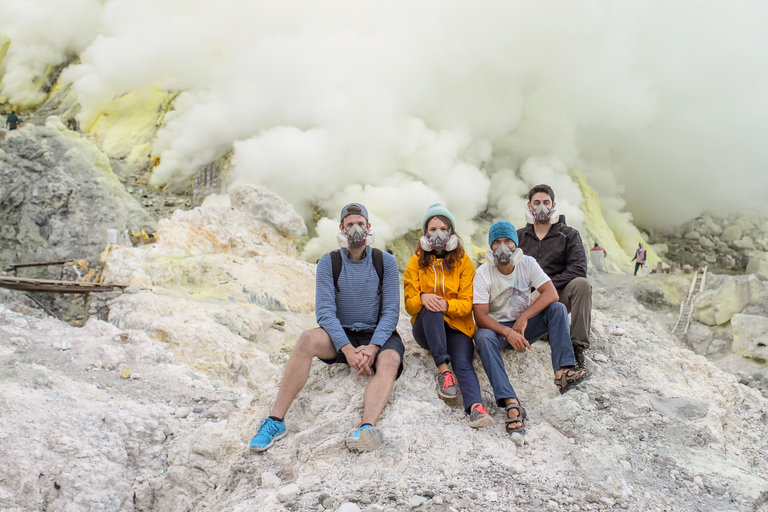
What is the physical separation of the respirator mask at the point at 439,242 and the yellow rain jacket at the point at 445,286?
14 centimetres

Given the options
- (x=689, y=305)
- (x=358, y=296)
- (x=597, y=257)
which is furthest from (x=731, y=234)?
(x=358, y=296)

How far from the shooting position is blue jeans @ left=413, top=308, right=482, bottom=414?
11.2 ft

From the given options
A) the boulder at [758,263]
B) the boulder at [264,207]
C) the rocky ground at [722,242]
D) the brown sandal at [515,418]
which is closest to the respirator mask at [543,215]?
the brown sandal at [515,418]

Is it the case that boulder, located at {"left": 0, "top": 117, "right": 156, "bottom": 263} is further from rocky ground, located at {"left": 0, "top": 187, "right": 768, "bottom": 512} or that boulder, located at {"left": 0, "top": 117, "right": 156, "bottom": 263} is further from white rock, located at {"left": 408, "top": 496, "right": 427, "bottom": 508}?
white rock, located at {"left": 408, "top": 496, "right": 427, "bottom": 508}

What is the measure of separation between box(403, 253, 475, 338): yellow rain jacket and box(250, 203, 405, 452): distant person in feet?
0.39

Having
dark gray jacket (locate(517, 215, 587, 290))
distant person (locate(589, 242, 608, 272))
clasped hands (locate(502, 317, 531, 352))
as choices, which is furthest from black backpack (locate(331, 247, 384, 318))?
distant person (locate(589, 242, 608, 272))

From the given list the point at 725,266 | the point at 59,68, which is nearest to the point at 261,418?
the point at 725,266

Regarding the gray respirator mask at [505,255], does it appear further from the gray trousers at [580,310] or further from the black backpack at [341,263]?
the black backpack at [341,263]

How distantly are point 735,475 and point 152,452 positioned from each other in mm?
4394

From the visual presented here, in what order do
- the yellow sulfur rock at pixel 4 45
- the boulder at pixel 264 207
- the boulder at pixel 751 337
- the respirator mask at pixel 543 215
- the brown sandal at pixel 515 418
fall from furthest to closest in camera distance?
the yellow sulfur rock at pixel 4 45 < the boulder at pixel 264 207 < the boulder at pixel 751 337 < the respirator mask at pixel 543 215 < the brown sandal at pixel 515 418

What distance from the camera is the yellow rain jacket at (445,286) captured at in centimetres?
377

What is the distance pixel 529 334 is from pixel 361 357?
135 cm

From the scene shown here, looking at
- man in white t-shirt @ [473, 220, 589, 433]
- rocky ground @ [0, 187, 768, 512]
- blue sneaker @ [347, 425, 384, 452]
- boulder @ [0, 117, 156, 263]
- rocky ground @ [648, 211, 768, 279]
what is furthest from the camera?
rocky ground @ [648, 211, 768, 279]

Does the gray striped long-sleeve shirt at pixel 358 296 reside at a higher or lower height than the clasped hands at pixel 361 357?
higher
